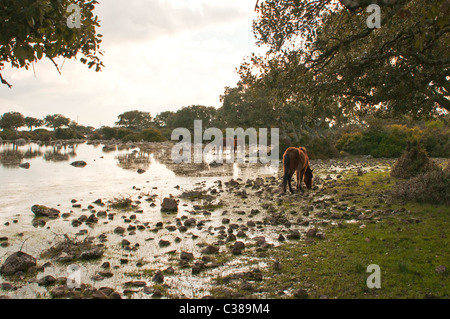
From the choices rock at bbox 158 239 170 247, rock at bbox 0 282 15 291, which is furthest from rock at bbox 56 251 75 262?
rock at bbox 158 239 170 247

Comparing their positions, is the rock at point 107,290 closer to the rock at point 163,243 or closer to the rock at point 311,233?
the rock at point 163,243

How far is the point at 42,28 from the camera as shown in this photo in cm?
568

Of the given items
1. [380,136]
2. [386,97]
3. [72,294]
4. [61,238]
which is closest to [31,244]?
[61,238]

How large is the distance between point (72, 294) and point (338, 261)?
14.8 ft

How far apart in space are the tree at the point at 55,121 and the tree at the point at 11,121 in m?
27.6

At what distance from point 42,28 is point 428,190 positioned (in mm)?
11020

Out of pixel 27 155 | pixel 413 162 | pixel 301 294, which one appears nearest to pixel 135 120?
pixel 27 155

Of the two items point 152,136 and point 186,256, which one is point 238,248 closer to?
point 186,256

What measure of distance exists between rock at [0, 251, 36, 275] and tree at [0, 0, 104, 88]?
3081mm

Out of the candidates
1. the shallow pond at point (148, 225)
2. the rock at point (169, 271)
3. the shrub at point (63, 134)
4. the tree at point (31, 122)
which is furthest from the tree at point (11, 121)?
the rock at point (169, 271)

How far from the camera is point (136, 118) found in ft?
444

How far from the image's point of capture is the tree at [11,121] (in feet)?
338

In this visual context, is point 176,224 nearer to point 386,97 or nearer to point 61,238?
point 61,238
